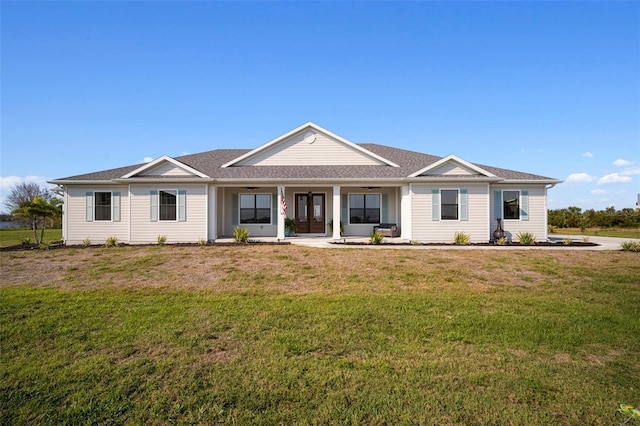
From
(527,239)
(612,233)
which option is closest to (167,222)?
(527,239)

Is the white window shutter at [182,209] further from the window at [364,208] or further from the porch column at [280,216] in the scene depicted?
the window at [364,208]

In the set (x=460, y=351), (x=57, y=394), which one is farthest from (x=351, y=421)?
(x=57, y=394)

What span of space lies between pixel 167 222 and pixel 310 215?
23.1 ft

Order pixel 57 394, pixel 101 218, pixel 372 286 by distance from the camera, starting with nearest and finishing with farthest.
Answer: pixel 57 394, pixel 372 286, pixel 101 218

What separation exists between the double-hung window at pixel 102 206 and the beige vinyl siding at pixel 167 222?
156 cm

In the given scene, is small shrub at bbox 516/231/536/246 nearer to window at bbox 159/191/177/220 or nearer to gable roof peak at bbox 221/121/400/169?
gable roof peak at bbox 221/121/400/169

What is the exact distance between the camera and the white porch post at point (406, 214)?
1484 cm

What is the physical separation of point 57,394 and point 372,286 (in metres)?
5.67

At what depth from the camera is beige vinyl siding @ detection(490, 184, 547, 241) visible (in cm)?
1545

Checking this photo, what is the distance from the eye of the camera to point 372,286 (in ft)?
24.3

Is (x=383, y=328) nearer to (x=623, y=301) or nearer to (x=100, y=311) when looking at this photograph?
(x=100, y=311)

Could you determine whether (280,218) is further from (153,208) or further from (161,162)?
(161,162)

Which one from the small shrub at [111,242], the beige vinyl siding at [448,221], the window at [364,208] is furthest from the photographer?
the window at [364,208]

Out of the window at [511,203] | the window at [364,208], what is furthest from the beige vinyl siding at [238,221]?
the window at [511,203]
